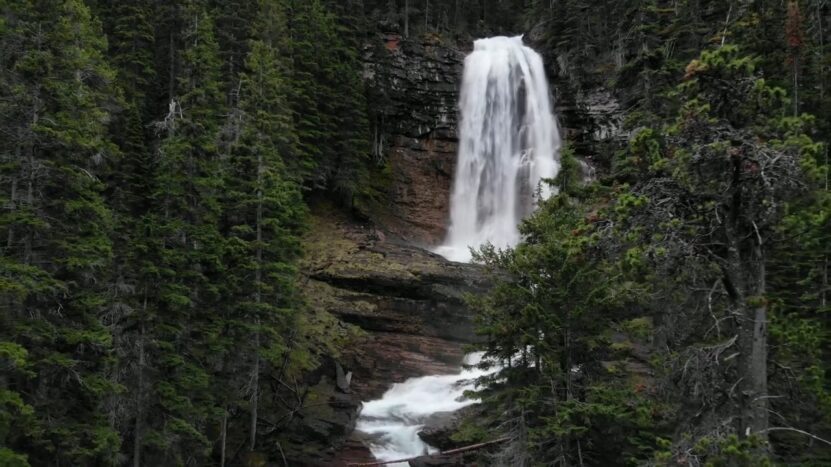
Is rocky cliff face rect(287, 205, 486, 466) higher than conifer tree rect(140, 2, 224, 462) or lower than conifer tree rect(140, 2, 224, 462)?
lower

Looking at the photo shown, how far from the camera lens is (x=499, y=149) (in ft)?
128

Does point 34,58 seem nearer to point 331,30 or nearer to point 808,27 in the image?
point 808,27

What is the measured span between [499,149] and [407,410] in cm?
2130

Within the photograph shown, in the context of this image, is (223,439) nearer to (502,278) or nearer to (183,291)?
(183,291)

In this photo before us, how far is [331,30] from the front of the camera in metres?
35.5

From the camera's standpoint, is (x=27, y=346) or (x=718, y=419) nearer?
(x=718, y=419)

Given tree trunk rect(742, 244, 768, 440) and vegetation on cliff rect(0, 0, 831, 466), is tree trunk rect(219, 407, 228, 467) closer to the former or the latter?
vegetation on cliff rect(0, 0, 831, 466)

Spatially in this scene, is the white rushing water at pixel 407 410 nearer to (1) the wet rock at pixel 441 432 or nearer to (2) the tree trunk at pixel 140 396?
(1) the wet rock at pixel 441 432

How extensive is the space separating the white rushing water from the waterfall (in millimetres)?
11738

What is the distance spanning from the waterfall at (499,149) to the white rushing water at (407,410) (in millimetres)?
11738

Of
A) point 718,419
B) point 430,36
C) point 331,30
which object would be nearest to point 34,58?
point 718,419

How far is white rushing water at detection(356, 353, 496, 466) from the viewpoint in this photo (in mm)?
20047

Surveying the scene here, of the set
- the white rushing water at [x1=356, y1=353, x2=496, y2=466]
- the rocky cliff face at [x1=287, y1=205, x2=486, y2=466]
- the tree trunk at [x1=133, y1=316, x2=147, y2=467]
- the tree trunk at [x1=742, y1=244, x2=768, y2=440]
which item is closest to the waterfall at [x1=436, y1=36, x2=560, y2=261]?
the rocky cliff face at [x1=287, y1=205, x2=486, y2=466]

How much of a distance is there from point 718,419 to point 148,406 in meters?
13.1
